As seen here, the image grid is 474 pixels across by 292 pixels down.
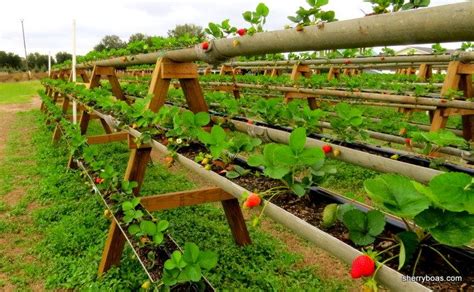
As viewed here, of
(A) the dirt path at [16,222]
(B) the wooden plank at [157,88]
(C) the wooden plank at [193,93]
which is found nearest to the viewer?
(A) the dirt path at [16,222]

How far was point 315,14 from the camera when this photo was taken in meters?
1.70

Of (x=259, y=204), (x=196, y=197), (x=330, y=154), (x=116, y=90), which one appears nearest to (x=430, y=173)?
(x=330, y=154)

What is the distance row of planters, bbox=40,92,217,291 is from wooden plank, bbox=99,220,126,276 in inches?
5.4

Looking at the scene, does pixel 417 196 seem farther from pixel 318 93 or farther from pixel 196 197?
pixel 318 93

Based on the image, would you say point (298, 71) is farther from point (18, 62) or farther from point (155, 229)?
point (18, 62)

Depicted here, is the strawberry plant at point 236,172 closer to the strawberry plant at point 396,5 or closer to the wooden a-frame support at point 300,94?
the strawberry plant at point 396,5

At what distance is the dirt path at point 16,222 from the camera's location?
301 cm

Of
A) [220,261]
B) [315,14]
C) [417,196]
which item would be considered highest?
[315,14]

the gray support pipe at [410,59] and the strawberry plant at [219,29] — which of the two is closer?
the strawberry plant at [219,29]

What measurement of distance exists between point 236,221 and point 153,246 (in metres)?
1.16

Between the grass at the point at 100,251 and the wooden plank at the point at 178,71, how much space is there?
1393mm

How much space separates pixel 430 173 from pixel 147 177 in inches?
160

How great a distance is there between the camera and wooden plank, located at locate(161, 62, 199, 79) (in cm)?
310

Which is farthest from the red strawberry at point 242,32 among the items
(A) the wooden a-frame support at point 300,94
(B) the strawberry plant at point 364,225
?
(A) the wooden a-frame support at point 300,94
